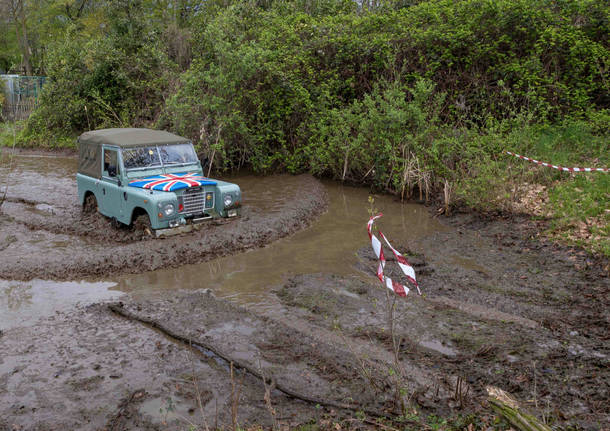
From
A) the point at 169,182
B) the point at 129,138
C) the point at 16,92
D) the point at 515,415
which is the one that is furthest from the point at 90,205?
the point at 16,92

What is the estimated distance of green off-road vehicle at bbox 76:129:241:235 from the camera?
8.56m

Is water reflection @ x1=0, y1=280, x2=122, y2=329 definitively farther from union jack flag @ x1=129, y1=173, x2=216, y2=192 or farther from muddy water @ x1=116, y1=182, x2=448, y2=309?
union jack flag @ x1=129, y1=173, x2=216, y2=192

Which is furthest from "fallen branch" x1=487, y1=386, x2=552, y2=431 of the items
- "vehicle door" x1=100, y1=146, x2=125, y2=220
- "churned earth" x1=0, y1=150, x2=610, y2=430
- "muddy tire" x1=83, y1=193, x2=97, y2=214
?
"muddy tire" x1=83, y1=193, x2=97, y2=214

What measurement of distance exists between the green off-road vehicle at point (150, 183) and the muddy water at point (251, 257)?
2.09ft

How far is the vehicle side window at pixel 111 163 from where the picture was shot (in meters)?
9.24

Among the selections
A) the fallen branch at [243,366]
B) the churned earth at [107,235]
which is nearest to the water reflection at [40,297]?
the churned earth at [107,235]

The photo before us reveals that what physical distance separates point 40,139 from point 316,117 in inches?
552

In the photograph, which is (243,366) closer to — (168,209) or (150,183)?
(168,209)

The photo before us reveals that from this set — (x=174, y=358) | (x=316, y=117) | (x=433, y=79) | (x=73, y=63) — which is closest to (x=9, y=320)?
(x=174, y=358)

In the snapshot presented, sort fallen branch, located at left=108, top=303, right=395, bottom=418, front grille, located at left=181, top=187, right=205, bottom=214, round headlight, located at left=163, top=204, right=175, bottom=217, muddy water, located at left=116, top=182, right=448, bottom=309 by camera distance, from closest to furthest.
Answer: fallen branch, located at left=108, top=303, right=395, bottom=418 < muddy water, located at left=116, top=182, right=448, bottom=309 < round headlight, located at left=163, top=204, right=175, bottom=217 < front grille, located at left=181, top=187, right=205, bottom=214

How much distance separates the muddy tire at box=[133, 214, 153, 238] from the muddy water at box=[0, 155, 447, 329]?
357 mm

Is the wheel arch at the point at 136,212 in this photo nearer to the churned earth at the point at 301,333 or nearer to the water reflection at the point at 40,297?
the churned earth at the point at 301,333

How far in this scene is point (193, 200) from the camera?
891 centimetres

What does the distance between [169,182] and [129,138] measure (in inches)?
57.0
